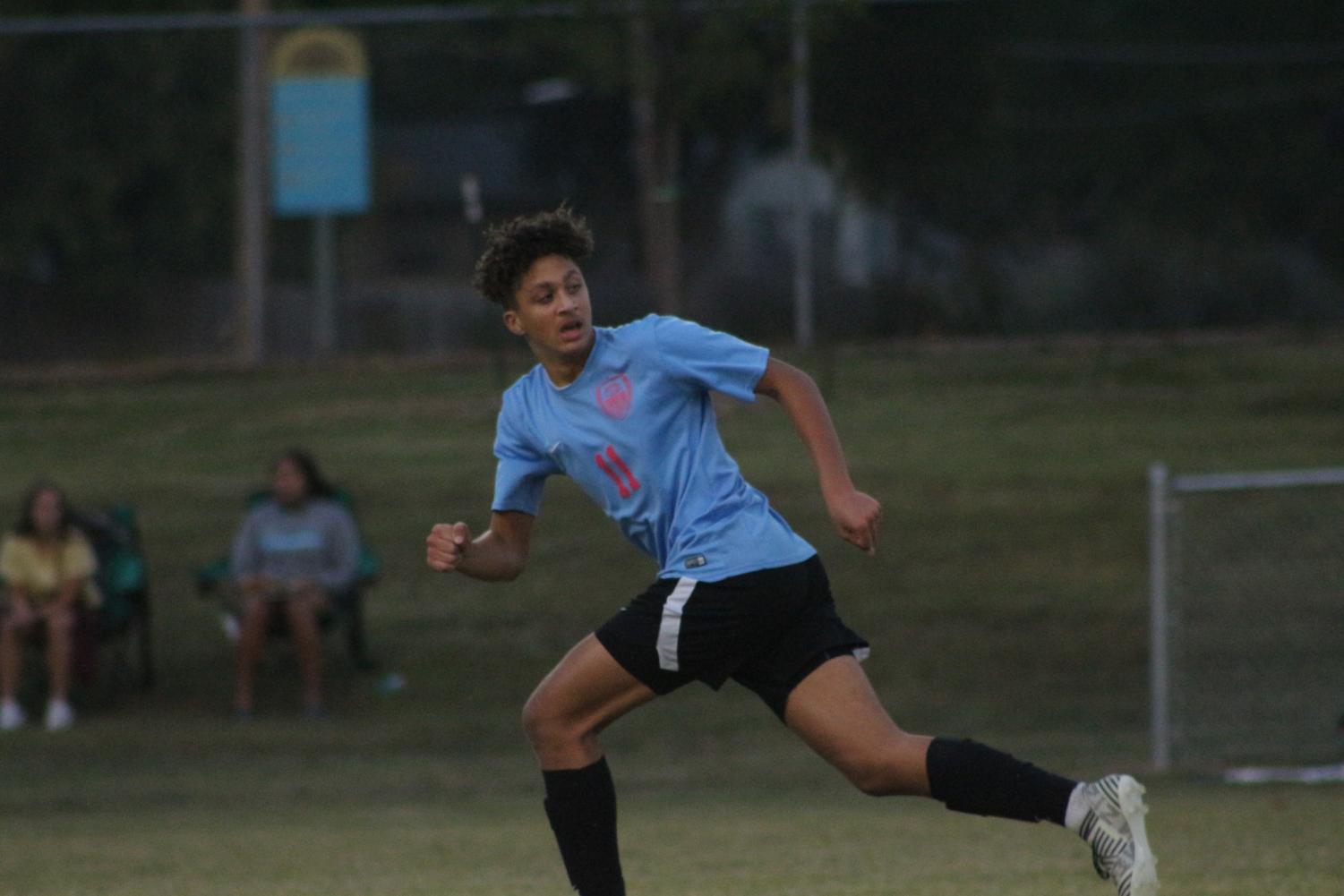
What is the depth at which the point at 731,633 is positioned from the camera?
4.92 meters

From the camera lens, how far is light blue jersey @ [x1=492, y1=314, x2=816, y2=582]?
16.3ft

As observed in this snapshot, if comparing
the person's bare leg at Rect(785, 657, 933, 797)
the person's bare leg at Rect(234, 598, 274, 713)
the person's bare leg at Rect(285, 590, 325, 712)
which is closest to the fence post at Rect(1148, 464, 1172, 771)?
the person's bare leg at Rect(285, 590, 325, 712)

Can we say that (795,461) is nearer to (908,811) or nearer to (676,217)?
(676,217)

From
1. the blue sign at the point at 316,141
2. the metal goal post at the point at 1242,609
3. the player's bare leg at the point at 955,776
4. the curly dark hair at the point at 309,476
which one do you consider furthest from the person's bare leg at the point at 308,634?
the player's bare leg at the point at 955,776

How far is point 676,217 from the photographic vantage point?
58.1 ft

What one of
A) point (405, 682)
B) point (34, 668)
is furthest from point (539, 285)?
Result: point (34, 668)

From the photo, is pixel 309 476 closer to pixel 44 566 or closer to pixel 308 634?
pixel 308 634

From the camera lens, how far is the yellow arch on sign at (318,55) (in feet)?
55.9

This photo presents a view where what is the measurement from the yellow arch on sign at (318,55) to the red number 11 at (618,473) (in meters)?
12.5

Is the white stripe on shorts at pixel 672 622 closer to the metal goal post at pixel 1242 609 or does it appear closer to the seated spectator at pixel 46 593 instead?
the metal goal post at pixel 1242 609

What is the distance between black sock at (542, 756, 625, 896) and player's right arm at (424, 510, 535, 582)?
520mm

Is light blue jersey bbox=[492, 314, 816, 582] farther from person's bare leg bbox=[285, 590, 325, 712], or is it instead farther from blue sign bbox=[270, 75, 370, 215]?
blue sign bbox=[270, 75, 370, 215]

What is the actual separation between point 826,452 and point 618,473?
0.48m

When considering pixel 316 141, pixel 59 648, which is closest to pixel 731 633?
pixel 59 648
